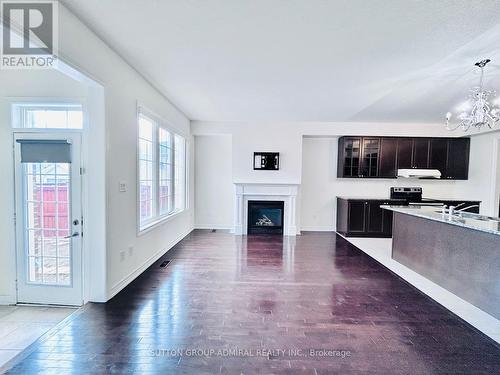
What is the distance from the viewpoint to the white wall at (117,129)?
7.55 ft

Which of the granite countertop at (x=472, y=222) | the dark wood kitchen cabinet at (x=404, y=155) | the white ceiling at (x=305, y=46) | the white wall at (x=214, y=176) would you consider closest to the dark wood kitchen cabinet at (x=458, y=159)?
the dark wood kitchen cabinet at (x=404, y=155)

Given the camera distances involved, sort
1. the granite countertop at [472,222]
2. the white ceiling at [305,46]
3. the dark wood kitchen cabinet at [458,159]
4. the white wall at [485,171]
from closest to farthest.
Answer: the white ceiling at [305,46] → the granite countertop at [472,222] → the white wall at [485,171] → the dark wood kitchen cabinet at [458,159]

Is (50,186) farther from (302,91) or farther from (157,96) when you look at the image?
(302,91)

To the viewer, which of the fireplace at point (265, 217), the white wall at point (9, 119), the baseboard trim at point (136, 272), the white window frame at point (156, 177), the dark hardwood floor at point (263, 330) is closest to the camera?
the dark hardwood floor at point (263, 330)

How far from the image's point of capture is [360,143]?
617cm

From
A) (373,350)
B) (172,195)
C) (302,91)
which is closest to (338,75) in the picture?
(302,91)

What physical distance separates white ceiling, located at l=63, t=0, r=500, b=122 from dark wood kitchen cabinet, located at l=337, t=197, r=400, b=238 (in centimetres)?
236

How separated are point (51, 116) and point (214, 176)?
4.09 m

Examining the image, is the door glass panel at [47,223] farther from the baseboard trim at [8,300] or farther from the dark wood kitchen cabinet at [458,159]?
the dark wood kitchen cabinet at [458,159]

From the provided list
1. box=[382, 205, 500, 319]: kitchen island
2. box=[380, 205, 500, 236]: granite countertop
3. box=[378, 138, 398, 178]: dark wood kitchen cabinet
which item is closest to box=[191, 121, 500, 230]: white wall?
box=[378, 138, 398, 178]: dark wood kitchen cabinet

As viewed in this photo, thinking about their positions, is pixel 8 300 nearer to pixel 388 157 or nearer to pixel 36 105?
pixel 36 105

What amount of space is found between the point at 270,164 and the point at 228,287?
11.8ft

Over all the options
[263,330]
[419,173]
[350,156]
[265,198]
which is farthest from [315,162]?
[263,330]

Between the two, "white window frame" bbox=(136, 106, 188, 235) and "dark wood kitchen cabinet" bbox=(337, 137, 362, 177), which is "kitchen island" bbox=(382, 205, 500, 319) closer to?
"dark wood kitchen cabinet" bbox=(337, 137, 362, 177)
